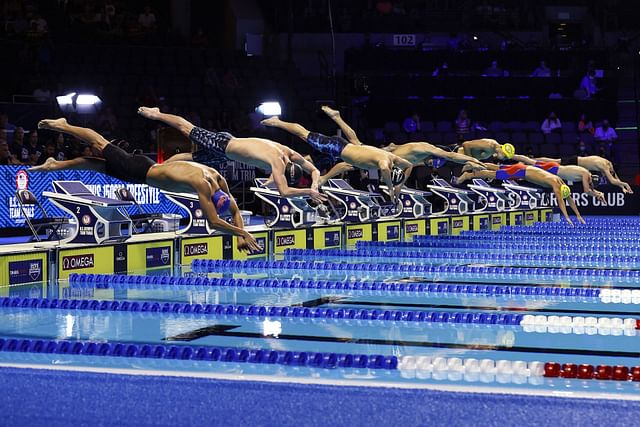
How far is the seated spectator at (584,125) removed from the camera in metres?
22.3

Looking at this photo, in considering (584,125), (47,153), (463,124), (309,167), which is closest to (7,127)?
(47,153)

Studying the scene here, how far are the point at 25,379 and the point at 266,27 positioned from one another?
19.3 meters

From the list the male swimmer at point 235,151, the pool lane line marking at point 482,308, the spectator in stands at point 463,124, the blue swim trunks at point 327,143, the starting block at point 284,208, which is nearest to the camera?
the pool lane line marking at point 482,308

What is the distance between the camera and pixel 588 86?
73.4ft

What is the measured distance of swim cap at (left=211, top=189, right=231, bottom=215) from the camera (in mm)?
6426

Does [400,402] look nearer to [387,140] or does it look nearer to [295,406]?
[295,406]

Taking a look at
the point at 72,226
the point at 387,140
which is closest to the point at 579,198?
the point at 387,140

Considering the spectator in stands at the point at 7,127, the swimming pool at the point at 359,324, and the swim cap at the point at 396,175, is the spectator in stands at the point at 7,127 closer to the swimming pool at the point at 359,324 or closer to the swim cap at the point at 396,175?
the swimming pool at the point at 359,324

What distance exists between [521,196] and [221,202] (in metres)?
15.6

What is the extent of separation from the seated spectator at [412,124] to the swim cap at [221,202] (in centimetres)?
1544

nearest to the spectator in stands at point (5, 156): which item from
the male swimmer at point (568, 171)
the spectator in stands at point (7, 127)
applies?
the spectator in stands at point (7, 127)

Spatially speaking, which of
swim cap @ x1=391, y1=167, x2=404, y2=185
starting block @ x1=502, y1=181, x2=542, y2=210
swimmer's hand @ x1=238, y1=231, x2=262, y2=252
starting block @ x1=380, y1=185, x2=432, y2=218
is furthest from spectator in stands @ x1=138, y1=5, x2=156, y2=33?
swimmer's hand @ x1=238, y1=231, x2=262, y2=252

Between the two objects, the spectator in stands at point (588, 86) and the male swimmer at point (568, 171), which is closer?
the male swimmer at point (568, 171)

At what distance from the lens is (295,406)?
3629mm
